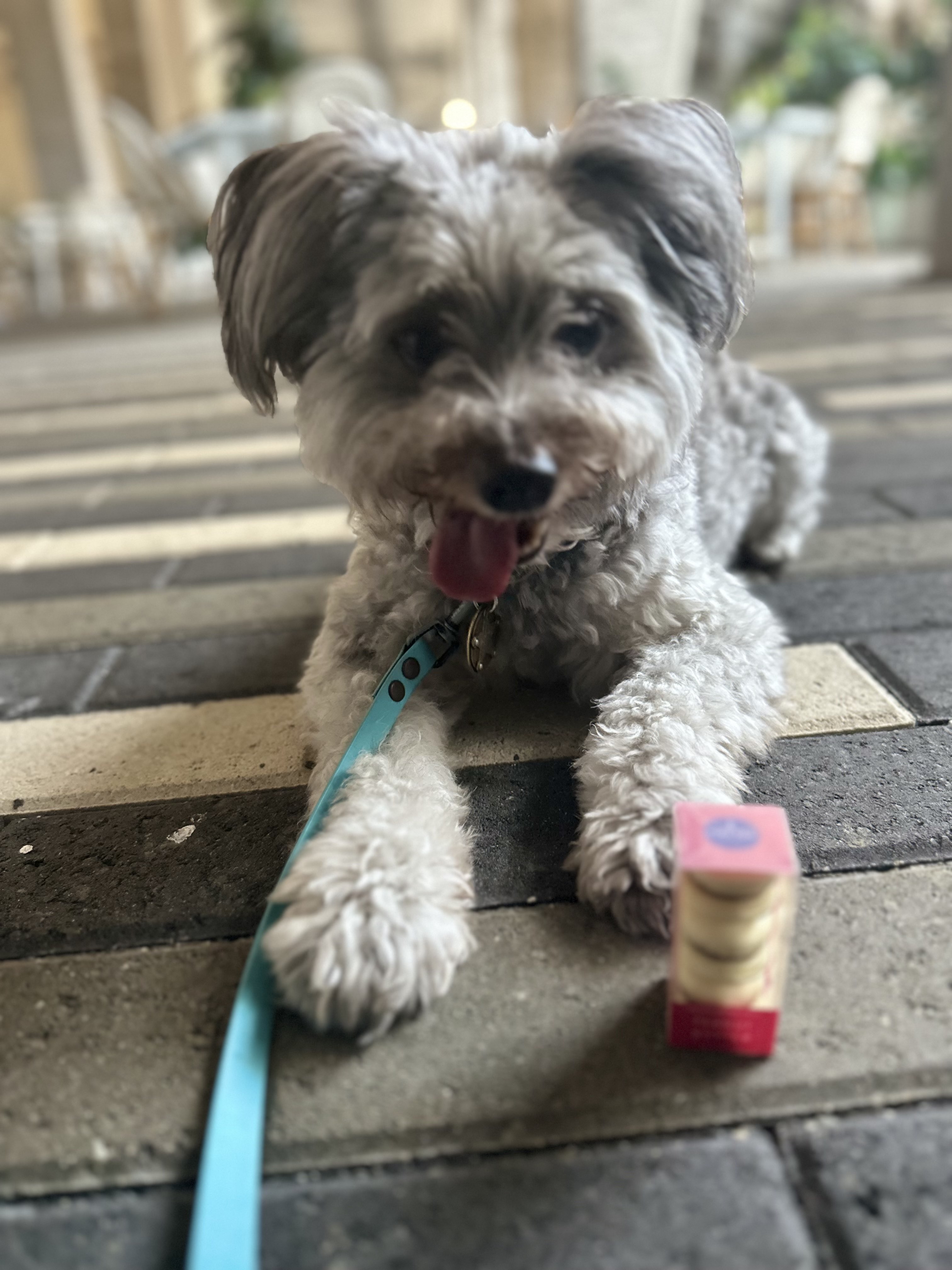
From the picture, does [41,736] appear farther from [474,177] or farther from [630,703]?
[474,177]

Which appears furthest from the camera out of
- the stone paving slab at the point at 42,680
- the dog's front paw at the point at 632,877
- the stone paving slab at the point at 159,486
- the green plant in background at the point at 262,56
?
the green plant in background at the point at 262,56

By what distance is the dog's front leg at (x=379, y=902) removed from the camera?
111 cm

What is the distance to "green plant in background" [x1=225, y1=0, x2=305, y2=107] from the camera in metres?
13.6

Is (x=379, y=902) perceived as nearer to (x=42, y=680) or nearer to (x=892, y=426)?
(x=42, y=680)

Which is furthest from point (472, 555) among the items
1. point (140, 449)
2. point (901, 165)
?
point (901, 165)

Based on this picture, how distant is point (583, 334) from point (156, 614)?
1489 millimetres

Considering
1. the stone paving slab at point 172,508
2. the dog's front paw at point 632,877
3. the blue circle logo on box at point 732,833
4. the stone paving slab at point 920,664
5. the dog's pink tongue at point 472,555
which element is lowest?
the stone paving slab at point 172,508

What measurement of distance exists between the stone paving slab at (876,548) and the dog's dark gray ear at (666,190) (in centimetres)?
114

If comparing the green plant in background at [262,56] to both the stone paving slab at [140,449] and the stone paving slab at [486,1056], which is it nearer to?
the stone paving slab at [140,449]

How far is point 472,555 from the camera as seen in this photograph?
1.48 m

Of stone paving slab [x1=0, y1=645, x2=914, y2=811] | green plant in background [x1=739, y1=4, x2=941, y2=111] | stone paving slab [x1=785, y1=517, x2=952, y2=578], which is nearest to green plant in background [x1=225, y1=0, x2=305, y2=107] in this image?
green plant in background [x1=739, y1=4, x2=941, y2=111]

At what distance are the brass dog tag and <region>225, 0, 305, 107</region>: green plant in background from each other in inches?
561

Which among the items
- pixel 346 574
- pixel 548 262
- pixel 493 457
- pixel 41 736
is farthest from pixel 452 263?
pixel 41 736

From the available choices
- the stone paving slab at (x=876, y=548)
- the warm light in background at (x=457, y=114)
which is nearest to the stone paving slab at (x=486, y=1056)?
the stone paving slab at (x=876, y=548)
